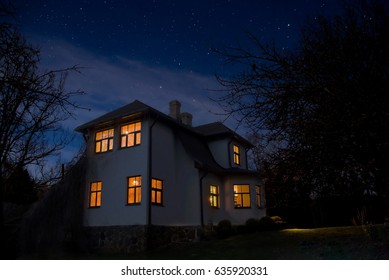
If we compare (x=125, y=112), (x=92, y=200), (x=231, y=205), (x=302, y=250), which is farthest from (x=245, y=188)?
(x=302, y=250)

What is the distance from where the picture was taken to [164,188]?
51.6 ft

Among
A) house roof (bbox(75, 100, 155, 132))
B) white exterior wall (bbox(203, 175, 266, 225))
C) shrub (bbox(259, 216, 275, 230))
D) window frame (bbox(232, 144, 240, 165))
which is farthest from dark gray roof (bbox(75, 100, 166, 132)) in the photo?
shrub (bbox(259, 216, 275, 230))

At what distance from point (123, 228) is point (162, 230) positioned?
6.18 feet

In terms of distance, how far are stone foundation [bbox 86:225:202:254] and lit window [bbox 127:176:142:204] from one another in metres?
1.26

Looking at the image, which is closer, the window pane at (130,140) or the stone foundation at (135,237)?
the stone foundation at (135,237)

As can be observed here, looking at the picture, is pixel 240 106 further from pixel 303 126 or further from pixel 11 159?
pixel 11 159

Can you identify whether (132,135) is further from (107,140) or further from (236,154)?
(236,154)

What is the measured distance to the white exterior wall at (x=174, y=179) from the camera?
614 inches

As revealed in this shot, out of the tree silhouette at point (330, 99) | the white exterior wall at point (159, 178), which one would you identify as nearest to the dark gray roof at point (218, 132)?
the white exterior wall at point (159, 178)

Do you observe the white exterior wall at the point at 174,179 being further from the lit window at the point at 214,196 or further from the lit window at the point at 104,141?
the lit window at the point at 104,141

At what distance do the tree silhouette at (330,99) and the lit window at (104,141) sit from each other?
1287 centimetres

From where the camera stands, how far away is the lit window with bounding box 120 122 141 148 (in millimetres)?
15758

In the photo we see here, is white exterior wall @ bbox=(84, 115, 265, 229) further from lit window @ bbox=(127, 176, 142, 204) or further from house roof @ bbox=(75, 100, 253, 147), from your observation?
house roof @ bbox=(75, 100, 253, 147)
